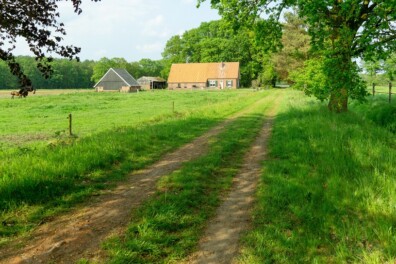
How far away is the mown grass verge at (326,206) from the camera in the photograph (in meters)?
4.39

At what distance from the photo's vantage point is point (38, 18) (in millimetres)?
6660

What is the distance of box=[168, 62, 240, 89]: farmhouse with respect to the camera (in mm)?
86562

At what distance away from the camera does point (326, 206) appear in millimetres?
5766

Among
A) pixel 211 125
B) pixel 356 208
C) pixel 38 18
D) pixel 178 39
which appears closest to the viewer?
pixel 356 208

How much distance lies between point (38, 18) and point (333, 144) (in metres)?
8.59

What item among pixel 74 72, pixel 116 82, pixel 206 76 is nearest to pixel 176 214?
pixel 116 82

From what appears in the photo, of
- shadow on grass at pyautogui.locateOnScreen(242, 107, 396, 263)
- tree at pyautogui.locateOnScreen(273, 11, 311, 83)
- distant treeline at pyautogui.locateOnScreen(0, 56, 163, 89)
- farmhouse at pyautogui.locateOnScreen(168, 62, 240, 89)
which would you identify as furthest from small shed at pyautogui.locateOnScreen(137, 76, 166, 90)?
shadow on grass at pyautogui.locateOnScreen(242, 107, 396, 263)

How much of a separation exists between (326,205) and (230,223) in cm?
A: 187

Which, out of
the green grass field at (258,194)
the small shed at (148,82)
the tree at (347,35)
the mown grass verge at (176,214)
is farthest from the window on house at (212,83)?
the mown grass verge at (176,214)

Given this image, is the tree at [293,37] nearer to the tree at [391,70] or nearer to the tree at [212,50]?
the tree at [391,70]

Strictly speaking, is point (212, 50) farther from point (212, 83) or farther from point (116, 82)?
point (116, 82)

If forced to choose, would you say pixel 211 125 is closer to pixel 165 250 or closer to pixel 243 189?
pixel 243 189

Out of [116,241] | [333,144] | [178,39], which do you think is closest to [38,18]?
[116,241]

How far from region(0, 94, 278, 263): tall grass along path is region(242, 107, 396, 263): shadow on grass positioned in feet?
7.37
